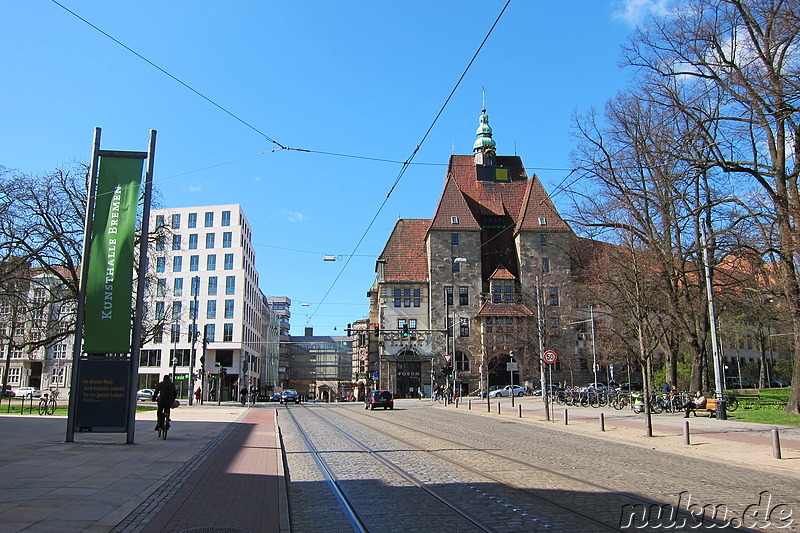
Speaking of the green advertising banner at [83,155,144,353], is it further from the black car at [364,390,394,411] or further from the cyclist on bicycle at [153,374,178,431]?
the black car at [364,390,394,411]

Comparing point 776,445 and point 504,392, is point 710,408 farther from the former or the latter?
point 504,392

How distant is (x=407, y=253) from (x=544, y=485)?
239 ft

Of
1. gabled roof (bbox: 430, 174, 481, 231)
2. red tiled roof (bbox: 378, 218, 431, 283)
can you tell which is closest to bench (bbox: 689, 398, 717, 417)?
gabled roof (bbox: 430, 174, 481, 231)

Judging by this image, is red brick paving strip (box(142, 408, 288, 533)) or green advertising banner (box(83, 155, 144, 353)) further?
green advertising banner (box(83, 155, 144, 353))

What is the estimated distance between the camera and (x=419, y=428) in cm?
2503

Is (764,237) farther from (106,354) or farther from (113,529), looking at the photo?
(113,529)

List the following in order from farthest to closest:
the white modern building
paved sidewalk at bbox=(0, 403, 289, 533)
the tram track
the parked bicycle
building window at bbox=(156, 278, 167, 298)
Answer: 1. the white modern building
2. building window at bbox=(156, 278, 167, 298)
3. the parked bicycle
4. the tram track
5. paved sidewalk at bbox=(0, 403, 289, 533)

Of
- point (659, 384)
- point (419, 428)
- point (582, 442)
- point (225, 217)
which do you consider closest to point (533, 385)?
point (659, 384)

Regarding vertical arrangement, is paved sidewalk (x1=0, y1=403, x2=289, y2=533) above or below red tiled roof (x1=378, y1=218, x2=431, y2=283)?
below

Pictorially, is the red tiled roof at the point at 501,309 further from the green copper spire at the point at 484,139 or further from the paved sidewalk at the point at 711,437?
the paved sidewalk at the point at 711,437

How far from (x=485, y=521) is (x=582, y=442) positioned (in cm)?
1261

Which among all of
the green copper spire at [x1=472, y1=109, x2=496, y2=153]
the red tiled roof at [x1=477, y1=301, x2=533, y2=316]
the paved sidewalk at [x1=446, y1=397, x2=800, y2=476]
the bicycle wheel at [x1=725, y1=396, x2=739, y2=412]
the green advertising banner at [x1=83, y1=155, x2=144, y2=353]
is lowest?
the paved sidewalk at [x1=446, y1=397, x2=800, y2=476]

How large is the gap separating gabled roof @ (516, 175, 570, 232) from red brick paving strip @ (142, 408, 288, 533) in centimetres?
6902

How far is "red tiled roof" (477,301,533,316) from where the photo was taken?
71.8m
